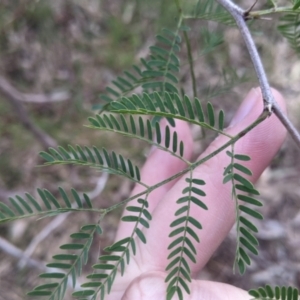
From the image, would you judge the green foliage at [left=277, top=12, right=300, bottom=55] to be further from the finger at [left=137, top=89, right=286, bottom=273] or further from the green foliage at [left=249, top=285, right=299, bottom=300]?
the green foliage at [left=249, top=285, right=299, bottom=300]

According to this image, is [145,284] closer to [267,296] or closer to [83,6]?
[267,296]

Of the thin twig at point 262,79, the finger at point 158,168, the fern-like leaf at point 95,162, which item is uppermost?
the finger at point 158,168

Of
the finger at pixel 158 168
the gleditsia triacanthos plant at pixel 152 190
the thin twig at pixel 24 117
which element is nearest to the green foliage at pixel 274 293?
the gleditsia triacanthos plant at pixel 152 190

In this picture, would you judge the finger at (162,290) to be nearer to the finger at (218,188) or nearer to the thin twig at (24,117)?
the finger at (218,188)

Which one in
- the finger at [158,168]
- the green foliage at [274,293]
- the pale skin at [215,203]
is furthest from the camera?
the finger at [158,168]

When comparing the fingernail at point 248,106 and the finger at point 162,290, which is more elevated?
the fingernail at point 248,106

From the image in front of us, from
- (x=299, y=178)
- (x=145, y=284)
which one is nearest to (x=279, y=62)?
(x=299, y=178)

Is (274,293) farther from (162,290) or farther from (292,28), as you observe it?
(292,28)
